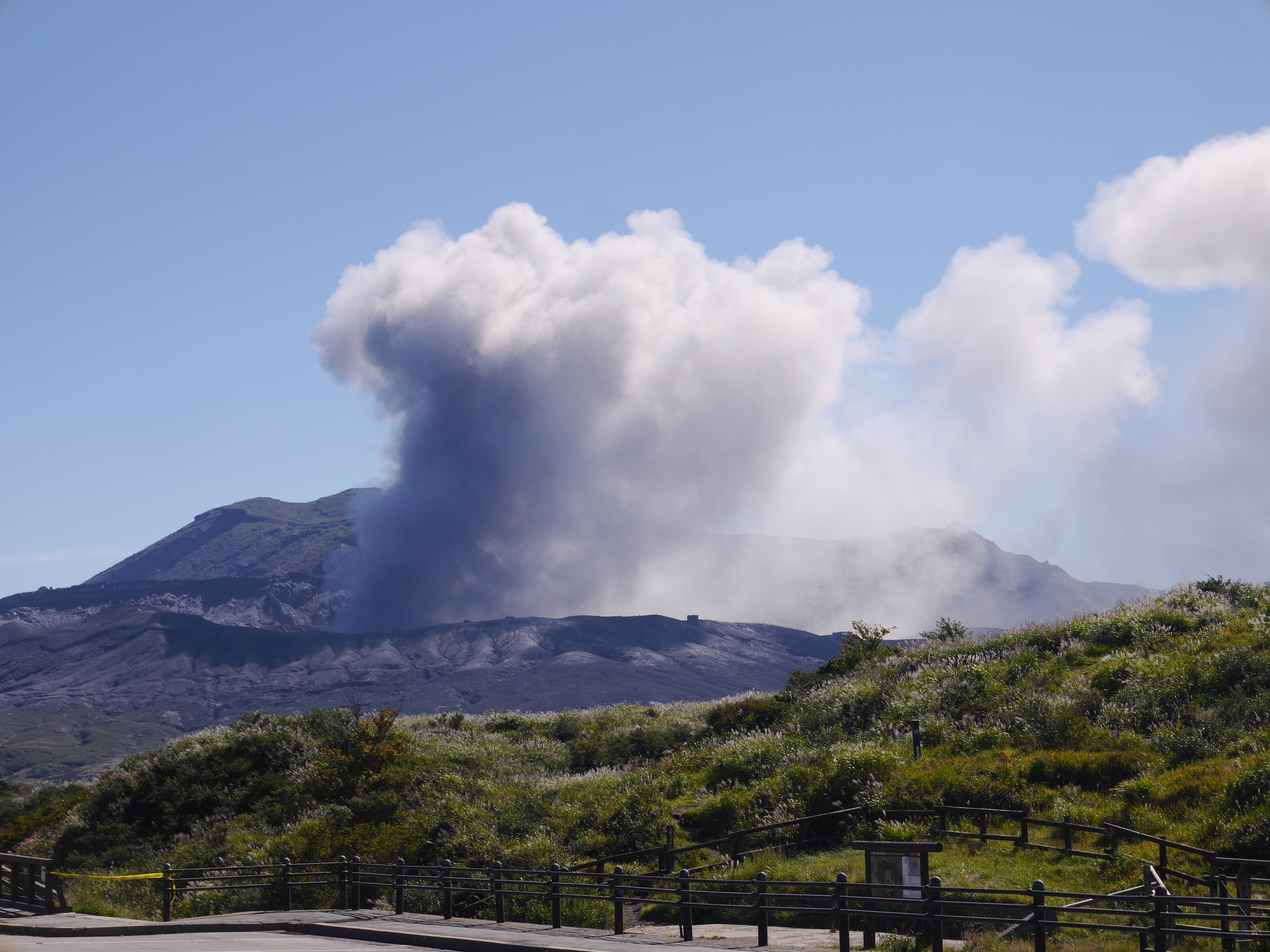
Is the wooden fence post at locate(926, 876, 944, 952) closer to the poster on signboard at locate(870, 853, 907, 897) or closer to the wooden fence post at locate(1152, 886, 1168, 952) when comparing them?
the poster on signboard at locate(870, 853, 907, 897)

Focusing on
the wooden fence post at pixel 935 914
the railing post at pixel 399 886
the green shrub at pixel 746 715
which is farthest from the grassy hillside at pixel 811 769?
the wooden fence post at pixel 935 914

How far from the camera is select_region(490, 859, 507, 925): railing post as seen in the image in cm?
1784

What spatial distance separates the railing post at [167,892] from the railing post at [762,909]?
13066 mm

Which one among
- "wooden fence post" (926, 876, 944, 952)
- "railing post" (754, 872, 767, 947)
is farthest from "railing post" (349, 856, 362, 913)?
"wooden fence post" (926, 876, 944, 952)

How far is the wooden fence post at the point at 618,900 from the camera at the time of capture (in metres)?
16.1

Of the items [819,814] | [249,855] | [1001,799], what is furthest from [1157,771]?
[249,855]

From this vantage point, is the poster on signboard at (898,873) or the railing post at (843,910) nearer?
the railing post at (843,910)

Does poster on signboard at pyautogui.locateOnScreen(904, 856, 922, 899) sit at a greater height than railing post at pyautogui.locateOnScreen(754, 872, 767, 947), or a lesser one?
greater

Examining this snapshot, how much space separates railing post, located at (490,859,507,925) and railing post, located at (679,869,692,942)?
12.0ft

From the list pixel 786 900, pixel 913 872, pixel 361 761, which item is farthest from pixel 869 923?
pixel 361 761

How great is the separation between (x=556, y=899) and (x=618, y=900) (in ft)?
5.44

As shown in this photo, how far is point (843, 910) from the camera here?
13.3m

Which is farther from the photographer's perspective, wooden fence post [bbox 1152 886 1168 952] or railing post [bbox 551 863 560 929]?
railing post [bbox 551 863 560 929]

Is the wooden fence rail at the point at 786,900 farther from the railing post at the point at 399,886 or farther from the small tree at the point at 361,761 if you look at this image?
the small tree at the point at 361,761
